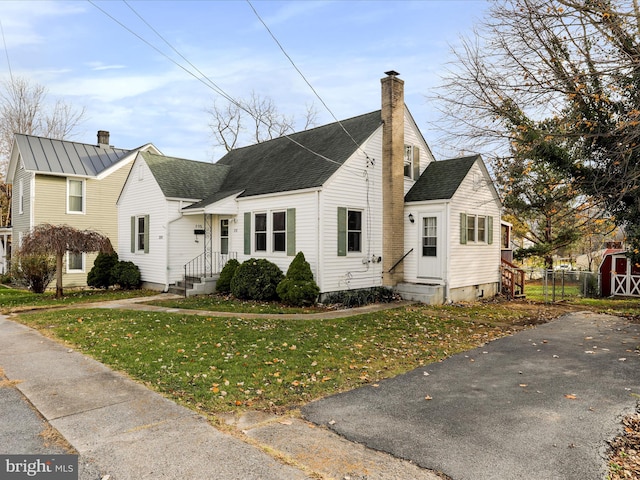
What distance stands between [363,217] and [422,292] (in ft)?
10.8

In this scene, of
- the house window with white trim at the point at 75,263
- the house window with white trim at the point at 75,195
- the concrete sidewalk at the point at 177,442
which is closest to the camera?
the concrete sidewalk at the point at 177,442

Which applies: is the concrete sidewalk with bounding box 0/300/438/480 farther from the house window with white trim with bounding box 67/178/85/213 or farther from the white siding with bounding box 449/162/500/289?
the house window with white trim with bounding box 67/178/85/213

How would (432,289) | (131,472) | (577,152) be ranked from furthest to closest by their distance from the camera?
(432,289)
(577,152)
(131,472)

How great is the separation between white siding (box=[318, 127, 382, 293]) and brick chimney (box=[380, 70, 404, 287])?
0.66 ft

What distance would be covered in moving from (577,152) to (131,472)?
43.8 feet

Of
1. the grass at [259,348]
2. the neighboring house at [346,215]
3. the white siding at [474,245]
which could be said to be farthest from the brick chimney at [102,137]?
the white siding at [474,245]

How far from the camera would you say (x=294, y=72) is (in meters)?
12.2

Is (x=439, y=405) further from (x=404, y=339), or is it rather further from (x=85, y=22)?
(x=85, y=22)

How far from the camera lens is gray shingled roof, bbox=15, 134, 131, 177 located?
63.0 ft

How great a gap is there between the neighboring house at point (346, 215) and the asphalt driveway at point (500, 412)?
6815 mm

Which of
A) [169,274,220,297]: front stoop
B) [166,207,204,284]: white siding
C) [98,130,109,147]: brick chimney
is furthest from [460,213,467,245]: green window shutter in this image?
[98,130,109,147]: brick chimney

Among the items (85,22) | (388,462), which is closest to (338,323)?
(388,462)

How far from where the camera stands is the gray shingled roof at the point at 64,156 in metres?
19.2

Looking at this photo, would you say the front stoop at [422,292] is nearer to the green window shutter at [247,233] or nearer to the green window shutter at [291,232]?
the green window shutter at [291,232]
